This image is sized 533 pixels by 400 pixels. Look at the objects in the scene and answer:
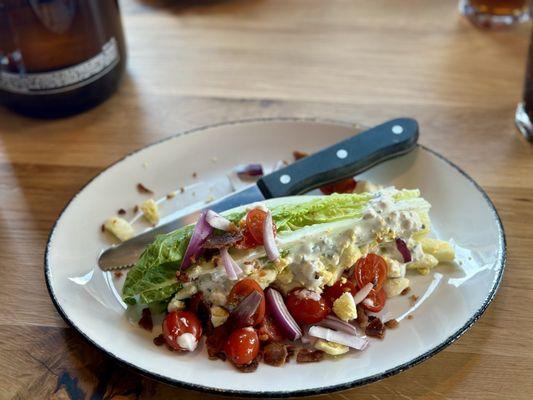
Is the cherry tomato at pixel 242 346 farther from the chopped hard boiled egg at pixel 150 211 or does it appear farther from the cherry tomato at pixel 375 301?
the chopped hard boiled egg at pixel 150 211

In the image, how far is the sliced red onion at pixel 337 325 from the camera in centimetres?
101

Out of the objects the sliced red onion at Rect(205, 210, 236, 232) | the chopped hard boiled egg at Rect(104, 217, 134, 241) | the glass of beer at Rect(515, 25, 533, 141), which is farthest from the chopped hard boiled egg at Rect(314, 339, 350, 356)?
the glass of beer at Rect(515, 25, 533, 141)

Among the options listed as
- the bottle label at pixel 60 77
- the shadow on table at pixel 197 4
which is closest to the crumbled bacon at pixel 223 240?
the bottle label at pixel 60 77

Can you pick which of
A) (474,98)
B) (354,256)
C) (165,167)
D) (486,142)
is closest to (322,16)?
(474,98)

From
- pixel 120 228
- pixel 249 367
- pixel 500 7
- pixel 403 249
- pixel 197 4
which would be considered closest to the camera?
pixel 249 367

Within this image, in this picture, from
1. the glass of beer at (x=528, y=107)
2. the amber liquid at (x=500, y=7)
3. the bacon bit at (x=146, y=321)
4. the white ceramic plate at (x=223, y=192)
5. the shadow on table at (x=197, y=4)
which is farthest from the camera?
the shadow on table at (x=197, y=4)

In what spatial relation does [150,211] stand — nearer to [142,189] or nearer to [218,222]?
[142,189]

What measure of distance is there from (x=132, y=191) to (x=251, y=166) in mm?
244

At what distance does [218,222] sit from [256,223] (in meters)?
0.06

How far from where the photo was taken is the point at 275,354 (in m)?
0.99

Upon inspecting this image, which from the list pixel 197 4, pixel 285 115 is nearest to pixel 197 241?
pixel 285 115

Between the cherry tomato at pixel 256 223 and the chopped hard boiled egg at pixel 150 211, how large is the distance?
308mm

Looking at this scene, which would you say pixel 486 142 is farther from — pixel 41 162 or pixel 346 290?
pixel 41 162

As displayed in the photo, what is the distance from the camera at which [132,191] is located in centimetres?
135
